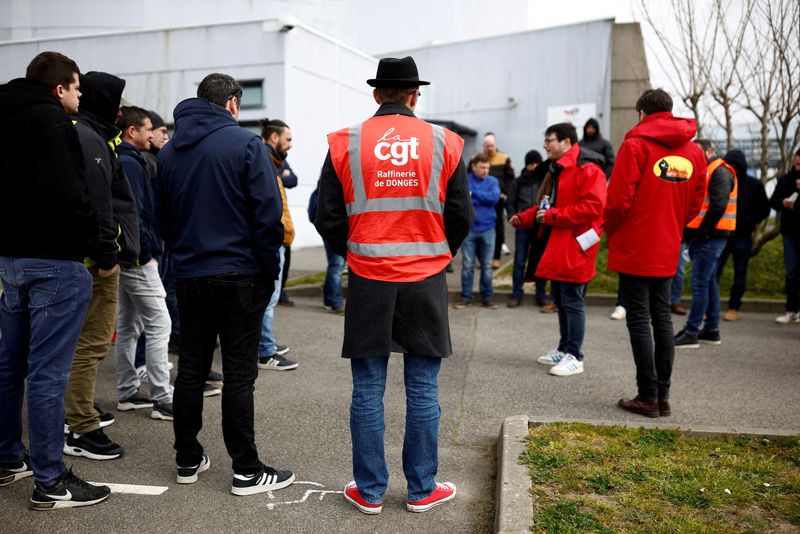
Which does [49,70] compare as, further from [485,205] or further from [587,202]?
[485,205]

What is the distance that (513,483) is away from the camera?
3447 mm

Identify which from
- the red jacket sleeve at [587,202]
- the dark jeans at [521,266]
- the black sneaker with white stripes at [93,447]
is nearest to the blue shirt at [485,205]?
the dark jeans at [521,266]

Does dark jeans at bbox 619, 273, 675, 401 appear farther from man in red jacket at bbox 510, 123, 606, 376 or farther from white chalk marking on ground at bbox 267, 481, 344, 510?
white chalk marking on ground at bbox 267, 481, 344, 510

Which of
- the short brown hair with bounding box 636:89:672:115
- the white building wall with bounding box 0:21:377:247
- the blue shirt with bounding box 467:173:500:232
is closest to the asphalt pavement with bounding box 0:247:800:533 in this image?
the blue shirt with bounding box 467:173:500:232

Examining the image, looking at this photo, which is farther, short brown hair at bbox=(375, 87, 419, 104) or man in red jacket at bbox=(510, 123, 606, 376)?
man in red jacket at bbox=(510, 123, 606, 376)

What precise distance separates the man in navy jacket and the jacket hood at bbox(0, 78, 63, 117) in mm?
605

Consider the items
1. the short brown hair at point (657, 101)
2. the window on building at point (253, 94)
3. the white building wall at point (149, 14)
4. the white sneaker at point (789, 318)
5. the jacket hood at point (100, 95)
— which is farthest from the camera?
the white building wall at point (149, 14)

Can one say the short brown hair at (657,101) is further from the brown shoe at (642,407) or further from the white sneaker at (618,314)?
the white sneaker at (618,314)

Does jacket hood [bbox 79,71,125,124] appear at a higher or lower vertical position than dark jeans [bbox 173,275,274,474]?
higher

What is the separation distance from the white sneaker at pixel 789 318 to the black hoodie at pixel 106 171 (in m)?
7.64

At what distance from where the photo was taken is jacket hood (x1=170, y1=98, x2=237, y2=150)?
3.55 meters

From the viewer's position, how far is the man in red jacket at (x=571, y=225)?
578cm

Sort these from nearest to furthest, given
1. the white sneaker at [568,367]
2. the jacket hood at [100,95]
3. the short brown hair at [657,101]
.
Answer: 1. the jacket hood at [100,95]
2. the short brown hair at [657,101]
3. the white sneaker at [568,367]

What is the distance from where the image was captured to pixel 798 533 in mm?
3045
